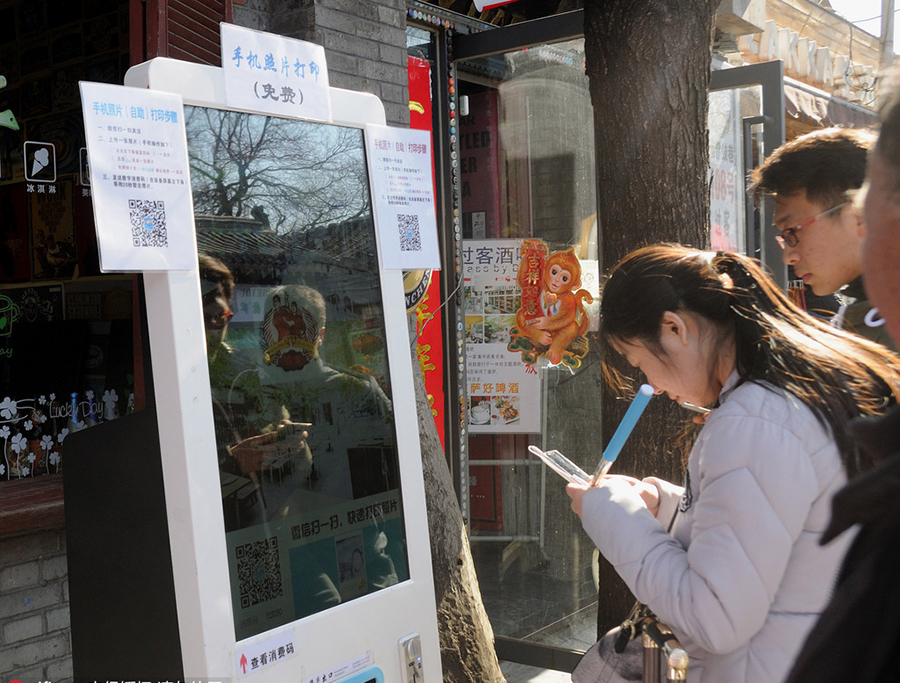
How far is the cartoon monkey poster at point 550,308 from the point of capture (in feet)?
14.7

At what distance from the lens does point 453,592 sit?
308cm

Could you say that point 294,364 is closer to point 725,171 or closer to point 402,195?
point 402,195

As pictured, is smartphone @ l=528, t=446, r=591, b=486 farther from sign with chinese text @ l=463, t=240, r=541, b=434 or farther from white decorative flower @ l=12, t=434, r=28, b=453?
sign with chinese text @ l=463, t=240, r=541, b=434

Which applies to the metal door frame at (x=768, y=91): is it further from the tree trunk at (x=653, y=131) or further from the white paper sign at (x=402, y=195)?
the white paper sign at (x=402, y=195)

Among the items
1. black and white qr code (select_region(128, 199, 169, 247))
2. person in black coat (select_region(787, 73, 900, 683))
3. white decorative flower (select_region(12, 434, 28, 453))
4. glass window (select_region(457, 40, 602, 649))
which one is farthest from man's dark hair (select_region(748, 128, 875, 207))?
white decorative flower (select_region(12, 434, 28, 453))

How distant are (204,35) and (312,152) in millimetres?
1445

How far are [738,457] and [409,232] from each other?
1.19 metres

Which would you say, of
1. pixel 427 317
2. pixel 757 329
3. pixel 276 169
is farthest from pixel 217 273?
pixel 427 317

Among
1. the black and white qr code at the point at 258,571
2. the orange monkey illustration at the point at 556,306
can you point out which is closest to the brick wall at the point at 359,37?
the orange monkey illustration at the point at 556,306

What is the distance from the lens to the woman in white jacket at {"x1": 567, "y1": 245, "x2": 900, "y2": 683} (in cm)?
144

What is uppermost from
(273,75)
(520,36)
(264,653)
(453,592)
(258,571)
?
(520,36)

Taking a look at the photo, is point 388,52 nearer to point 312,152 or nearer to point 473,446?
point 312,152

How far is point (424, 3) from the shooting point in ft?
14.4

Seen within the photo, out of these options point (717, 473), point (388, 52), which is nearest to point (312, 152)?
point (717, 473)
